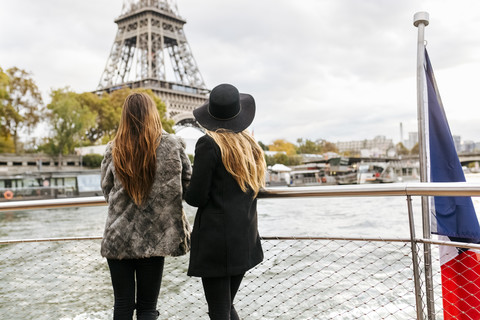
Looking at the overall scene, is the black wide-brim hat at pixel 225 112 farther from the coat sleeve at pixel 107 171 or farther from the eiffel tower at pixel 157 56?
the eiffel tower at pixel 157 56

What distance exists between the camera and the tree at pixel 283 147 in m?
94.0

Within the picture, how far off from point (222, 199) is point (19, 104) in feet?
136

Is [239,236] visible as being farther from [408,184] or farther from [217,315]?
[408,184]

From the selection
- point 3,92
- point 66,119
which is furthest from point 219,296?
point 66,119

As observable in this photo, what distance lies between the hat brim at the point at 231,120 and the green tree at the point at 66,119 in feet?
137

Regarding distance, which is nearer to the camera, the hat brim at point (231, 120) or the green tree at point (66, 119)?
the hat brim at point (231, 120)

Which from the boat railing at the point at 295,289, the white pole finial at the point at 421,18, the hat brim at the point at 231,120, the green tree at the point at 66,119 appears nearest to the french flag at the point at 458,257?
the boat railing at the point at 295,289

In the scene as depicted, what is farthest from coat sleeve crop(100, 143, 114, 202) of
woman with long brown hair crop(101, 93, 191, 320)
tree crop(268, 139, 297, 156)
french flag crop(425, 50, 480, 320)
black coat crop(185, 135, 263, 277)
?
tree crop(268, 139, 297, 156)

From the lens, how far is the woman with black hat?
2152 millimetres

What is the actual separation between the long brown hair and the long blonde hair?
36 cm

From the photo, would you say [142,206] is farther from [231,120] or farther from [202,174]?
[231,120]

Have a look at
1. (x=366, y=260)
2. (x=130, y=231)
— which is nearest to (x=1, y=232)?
(x=366, y=260)

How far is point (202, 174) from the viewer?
7.03 ft

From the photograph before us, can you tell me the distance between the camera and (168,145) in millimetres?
2424
